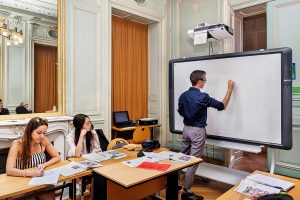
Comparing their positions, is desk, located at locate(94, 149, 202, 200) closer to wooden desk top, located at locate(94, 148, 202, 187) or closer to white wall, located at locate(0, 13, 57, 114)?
wooden desk top, located at locate(94, 148, 202, 187)

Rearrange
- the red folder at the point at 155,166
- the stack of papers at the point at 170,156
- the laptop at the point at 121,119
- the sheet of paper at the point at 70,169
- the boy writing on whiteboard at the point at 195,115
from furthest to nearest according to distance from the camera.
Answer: the laptop at the point at 121,119 < the boy writing on whiteboard at the point at 195,115 < the stack of papers at the point at 170,156 < the red folder at the point at 155,166 < the sheet of paper at the point at 70,169

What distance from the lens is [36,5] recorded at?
298 centimetres

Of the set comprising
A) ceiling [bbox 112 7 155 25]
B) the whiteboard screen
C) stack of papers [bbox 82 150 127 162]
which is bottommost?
stack of papers [bbox 82 150 127 162]

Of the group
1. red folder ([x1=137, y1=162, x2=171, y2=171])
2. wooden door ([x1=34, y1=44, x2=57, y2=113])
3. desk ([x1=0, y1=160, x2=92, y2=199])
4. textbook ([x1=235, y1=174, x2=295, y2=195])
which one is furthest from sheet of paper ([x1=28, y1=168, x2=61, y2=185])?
wooden door ([x1=34, y1=44, x2=57, y2=113])

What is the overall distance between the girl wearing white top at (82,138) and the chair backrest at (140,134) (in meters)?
1.08

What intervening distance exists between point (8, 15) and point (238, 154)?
13.8 ft

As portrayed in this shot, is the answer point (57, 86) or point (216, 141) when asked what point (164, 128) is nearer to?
point (216, 141)

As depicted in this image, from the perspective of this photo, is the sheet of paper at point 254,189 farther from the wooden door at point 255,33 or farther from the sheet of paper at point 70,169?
the wooden door at point 255,33

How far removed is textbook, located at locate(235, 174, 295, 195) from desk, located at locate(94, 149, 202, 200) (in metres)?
0.55

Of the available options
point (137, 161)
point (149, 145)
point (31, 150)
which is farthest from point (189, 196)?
point (31, 150)

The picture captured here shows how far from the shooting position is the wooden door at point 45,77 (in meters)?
3.00

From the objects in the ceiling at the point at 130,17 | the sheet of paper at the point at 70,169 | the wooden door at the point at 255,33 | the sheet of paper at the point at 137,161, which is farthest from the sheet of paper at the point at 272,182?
the wooden door at the point at 255,33

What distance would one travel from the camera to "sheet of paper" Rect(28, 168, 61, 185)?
1671mm

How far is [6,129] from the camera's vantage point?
2.65 metres
